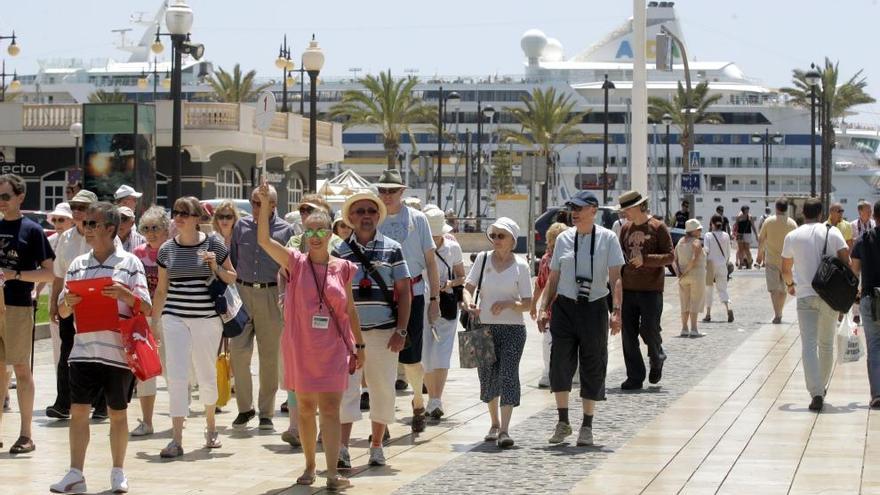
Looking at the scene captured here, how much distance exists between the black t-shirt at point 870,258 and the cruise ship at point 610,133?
3665 inches

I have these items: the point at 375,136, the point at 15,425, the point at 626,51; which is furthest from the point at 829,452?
the point at 626,51

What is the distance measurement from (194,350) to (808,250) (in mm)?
5278

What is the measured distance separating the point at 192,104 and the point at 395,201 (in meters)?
39.3

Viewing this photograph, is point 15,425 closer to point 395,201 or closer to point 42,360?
point 395,201

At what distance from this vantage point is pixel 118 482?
340 inches

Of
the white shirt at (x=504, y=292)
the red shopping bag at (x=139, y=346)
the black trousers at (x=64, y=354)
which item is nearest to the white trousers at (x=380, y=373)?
the white shirt at (x=504, y=292)

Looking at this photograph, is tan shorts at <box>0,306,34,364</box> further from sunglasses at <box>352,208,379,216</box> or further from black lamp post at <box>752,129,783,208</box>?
black lamp post at <box>752,129,783,208</box>

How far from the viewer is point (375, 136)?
12750 cm

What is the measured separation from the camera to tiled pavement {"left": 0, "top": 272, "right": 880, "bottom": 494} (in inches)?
355

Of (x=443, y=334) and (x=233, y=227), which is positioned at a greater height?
(x=233, y=227)

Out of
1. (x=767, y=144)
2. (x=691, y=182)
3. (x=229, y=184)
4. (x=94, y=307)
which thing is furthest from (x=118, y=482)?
(x=767, y=144)

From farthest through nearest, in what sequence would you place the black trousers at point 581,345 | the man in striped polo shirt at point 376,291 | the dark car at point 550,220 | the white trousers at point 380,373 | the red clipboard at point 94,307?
the dark car at point 550,220
the black trousers at point 581,345
the white trousers at point 380,373
the man in striped polo shirt at point 376,291
the red clipboard at point 94,307

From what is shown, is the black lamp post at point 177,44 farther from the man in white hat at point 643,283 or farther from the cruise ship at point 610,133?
the cruise ship at point 610,133

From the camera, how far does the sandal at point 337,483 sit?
343 inches
